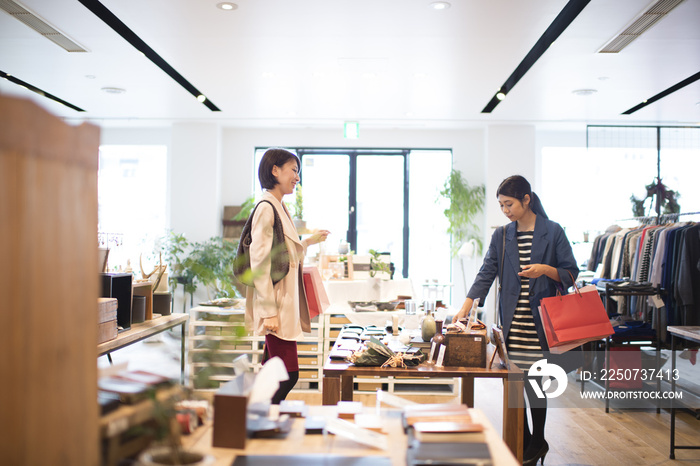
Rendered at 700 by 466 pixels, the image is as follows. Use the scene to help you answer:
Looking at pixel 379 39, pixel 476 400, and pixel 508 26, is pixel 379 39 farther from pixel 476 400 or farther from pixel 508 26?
pixel 476 400

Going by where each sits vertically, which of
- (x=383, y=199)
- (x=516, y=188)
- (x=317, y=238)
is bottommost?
(x=317, y=238)

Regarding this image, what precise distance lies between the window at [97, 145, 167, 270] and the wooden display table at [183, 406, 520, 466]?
25.2ft

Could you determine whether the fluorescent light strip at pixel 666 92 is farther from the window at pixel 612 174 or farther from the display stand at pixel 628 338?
the display stand at pixel 628 338

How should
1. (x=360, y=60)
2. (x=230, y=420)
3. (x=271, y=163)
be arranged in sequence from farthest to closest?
(x=360, y=60), (x=271, y=163), (x=230, y=420)

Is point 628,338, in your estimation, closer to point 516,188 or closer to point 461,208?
point 516,188

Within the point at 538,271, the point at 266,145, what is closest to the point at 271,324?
the point at 538,271

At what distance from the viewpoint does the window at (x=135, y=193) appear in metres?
8.56

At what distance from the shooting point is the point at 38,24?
4316 mm

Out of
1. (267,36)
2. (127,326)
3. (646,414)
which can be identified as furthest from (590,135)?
(127,326)

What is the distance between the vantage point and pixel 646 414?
13.7ft

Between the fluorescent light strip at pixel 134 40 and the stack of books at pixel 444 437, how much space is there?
12.7ft

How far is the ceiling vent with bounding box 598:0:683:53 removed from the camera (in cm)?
384

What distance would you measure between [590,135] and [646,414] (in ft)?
16.1

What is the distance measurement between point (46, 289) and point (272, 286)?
1582 millimetres
